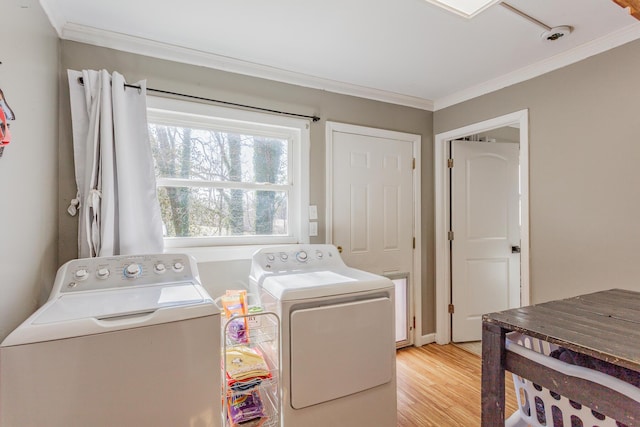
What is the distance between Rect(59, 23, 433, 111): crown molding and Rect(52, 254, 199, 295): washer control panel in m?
1.27

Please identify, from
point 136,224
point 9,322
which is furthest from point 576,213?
point 9,322

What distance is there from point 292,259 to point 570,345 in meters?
1.57

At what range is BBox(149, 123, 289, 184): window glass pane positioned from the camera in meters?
2.09

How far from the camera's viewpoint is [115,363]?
1088 mm

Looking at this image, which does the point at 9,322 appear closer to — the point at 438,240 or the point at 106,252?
the point at 106,252

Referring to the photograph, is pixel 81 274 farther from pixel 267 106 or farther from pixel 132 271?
pixel 267 106

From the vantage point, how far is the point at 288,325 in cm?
154

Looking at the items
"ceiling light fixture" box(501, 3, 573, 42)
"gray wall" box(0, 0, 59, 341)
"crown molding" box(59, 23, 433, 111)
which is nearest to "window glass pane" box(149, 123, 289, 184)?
"crown molding" box(59, 23, 433, 111)

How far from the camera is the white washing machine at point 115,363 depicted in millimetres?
981

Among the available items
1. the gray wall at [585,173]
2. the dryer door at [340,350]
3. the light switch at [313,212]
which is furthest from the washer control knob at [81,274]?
the gray wall at [585,173]

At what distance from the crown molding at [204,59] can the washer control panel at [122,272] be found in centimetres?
127

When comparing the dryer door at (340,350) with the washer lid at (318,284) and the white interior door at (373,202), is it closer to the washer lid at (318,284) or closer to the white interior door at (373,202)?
the washer lid at (318,284)

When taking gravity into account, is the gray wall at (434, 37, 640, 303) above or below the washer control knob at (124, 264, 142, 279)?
above

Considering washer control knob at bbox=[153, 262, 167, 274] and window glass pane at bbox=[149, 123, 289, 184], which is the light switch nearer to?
window glass pane at bbox=[149, 123, 289, 184]
